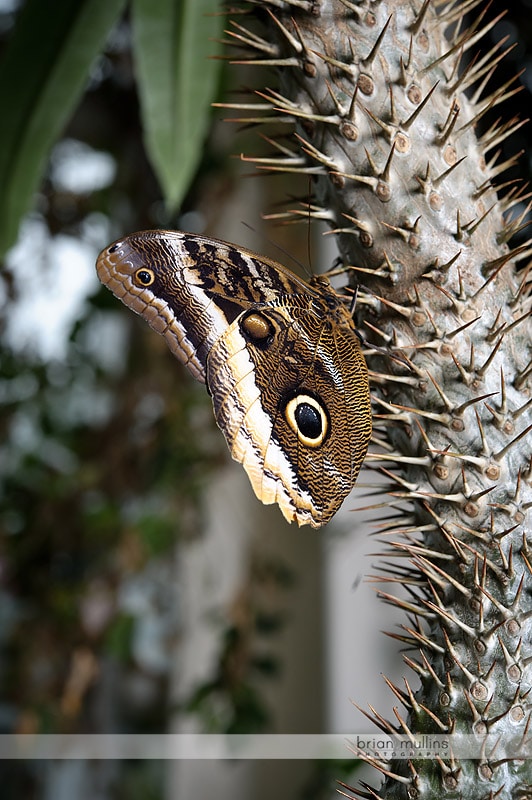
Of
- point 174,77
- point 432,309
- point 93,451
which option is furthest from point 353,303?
point 93,451

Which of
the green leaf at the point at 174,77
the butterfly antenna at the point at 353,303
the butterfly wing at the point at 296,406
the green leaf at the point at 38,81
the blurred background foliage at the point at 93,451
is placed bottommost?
the blurred background foliage at the point at 93,451

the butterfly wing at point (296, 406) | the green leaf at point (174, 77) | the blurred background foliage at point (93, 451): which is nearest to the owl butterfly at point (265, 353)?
the butterfly wing at point (296, 406)

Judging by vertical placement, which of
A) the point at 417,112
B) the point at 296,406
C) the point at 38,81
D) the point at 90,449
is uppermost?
the point at 417,112

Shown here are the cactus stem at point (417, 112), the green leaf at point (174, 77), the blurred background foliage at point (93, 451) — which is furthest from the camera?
the blurred background foliage at point (93, 451)

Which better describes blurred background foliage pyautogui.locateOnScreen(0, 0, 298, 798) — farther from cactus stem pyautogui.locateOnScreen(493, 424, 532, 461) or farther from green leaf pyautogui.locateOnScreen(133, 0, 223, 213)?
cactus stem pyautogui.locateOnScreen(493, 424, 532, 461)

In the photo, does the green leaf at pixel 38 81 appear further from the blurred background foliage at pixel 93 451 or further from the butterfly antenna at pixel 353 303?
the blurred background foliage at pixel 93 451

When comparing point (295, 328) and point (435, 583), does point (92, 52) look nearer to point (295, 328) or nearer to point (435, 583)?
point (295, 328)

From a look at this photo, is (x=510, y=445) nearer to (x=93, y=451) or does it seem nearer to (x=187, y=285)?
(x=187, y=285)

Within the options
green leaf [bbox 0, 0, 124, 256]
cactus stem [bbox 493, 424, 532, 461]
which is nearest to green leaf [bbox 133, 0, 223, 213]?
green leaf [bbox 0, 0, 124, 256]
